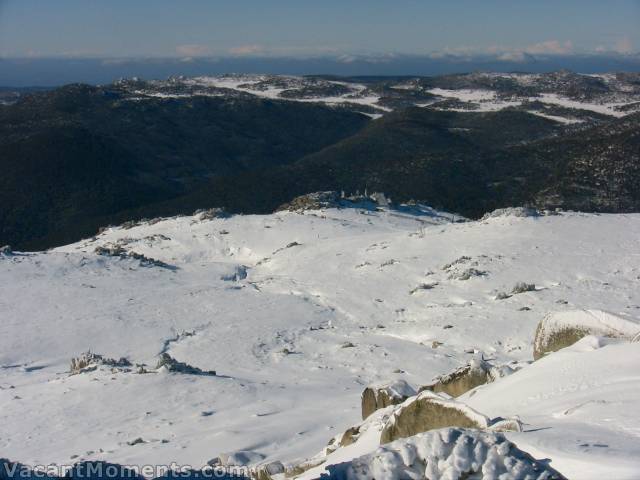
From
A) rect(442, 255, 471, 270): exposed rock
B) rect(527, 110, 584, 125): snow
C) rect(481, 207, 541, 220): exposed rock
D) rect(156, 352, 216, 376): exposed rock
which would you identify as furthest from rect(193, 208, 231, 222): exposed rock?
rect(527, 110, 584, 125): snow

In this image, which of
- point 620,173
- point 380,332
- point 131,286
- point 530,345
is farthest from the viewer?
point 620,173

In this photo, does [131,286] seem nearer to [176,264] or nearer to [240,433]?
[176,264]

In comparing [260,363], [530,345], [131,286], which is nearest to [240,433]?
[260,363]

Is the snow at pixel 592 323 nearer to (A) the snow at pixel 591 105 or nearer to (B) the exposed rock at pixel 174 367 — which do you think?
(B) the exposed rock at pixel 174 367

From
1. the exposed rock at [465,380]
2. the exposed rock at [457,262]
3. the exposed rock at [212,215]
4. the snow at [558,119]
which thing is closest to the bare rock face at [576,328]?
the exposed rock at [465,380]

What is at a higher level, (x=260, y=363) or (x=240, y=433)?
(x=240, y=433)
